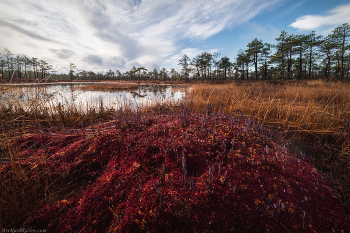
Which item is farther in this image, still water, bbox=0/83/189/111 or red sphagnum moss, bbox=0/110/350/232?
still water, bbox=0/83/189/111

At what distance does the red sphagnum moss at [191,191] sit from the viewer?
3.10 ft

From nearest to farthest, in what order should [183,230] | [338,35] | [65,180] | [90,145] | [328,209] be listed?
[183,230], [328,209], [65,180], [90,145], [338,35]

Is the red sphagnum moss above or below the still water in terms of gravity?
below

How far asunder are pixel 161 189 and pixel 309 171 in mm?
1703

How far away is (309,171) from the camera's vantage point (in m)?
1.43

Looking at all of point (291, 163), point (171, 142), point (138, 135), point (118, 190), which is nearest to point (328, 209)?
point (291, 163)

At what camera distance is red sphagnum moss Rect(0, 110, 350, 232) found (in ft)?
3.10

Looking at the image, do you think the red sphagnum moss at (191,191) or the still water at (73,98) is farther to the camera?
the still water at (73,98)

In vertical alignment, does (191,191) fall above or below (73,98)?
below

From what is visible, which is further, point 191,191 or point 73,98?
point 73,98

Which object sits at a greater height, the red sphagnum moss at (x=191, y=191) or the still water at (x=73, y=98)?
the still water at (x=73, y=98)

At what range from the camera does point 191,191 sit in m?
1.10

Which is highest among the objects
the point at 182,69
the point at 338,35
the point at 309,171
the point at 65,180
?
the point at 182,69

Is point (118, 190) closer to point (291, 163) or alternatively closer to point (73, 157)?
point (73, 157)
